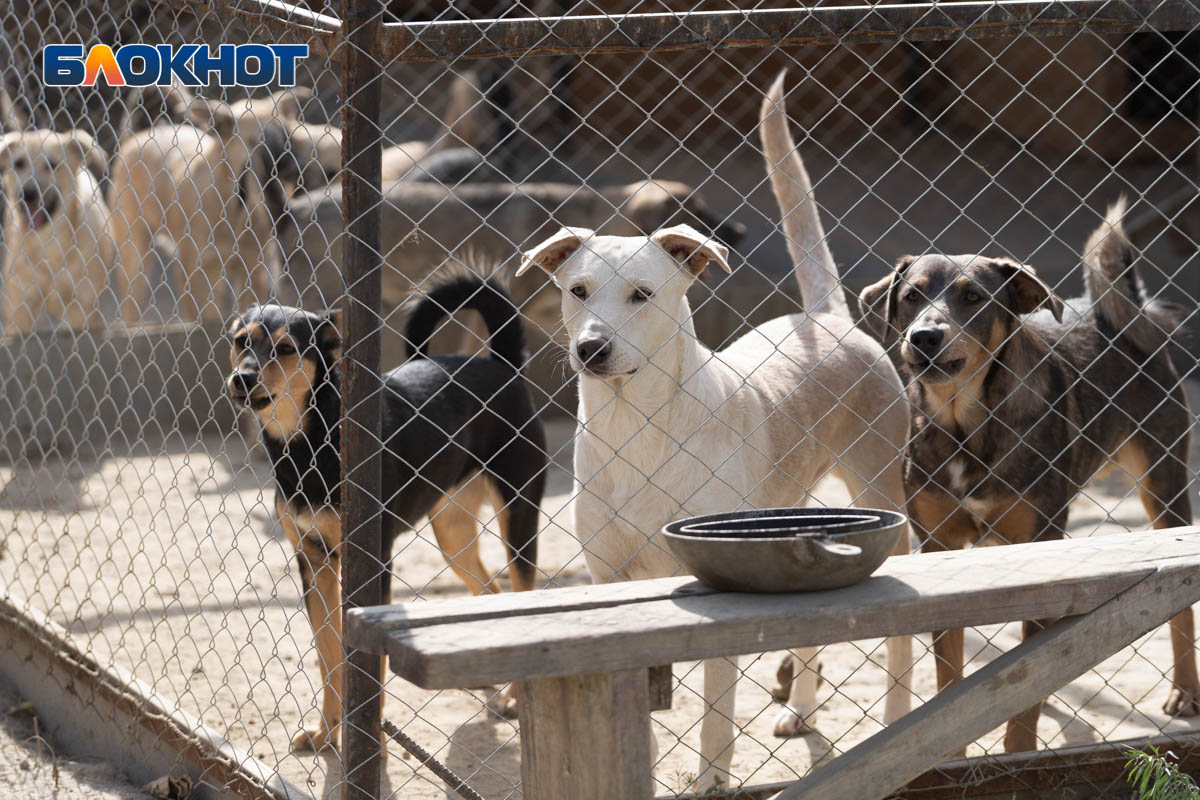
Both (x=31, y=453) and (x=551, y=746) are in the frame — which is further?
(x=31, y=453)

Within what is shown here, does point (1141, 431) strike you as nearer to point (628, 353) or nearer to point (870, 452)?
point (870, 452)

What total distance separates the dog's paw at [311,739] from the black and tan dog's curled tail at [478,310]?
4.00ft

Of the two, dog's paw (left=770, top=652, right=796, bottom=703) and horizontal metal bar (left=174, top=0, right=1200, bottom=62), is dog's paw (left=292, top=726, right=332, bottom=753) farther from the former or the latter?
horizontal metal bar (left=174, top=0, right=1200, bottom=62)

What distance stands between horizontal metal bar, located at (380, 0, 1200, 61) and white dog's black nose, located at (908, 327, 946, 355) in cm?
83

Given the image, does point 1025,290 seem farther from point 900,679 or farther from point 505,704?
point 505,704

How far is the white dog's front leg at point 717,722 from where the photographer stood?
124 inches

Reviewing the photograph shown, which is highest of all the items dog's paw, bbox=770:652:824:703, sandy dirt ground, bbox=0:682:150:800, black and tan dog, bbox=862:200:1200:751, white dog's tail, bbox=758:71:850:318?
white dog's tail, bbox=758:71:850:318

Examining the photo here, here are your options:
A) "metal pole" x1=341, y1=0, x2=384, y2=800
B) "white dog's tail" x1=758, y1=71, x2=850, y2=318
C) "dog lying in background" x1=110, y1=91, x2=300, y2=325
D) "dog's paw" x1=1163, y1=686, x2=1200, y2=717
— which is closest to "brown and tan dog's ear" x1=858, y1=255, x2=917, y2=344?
"white dog's tail" x1=758, y1=71, x2=850, y2=318

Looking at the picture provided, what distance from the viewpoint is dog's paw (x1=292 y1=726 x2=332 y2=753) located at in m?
3.71

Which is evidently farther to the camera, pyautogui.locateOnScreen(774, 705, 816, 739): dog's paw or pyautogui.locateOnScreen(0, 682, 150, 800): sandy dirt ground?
pyautogui.locateOnScreen(774, 705, 816, 739): dog's paw

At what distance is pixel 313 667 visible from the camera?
434 cm

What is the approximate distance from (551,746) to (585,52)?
125 cm

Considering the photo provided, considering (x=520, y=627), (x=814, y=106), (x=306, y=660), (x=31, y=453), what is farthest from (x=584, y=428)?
(x=814, y=106)

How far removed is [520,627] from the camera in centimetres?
207
